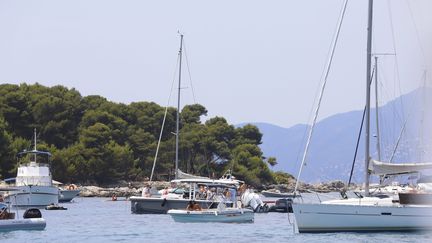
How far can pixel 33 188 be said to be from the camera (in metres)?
79.0

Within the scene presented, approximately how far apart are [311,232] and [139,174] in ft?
287

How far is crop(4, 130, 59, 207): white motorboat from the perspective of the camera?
78.2 meters

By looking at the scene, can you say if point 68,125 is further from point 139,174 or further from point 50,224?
point 50,224

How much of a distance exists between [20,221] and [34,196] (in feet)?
101

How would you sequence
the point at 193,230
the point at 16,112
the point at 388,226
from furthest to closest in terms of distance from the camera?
1. the point at 16,112
2. the point at 193,230
3. the point at 388,226

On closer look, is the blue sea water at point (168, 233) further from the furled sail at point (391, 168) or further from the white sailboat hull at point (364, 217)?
the furled sail at point (391, 168)

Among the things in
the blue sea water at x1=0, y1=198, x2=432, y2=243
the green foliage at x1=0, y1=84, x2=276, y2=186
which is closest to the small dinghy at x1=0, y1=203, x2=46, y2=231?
the blue sea water at x1=0, y1=198, x2=432, y2=243

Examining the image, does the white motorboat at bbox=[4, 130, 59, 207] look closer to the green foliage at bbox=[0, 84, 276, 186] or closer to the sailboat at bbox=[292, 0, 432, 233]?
the green foliage at bbox=[0, 84, 276, 186]

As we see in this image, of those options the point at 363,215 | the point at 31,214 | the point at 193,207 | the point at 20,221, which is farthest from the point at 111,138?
the point at 363,215

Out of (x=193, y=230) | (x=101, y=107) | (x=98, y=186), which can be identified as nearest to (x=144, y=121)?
(x=101, y=107)

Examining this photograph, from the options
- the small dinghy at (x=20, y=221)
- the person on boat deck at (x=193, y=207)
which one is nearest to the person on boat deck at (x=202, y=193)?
the person on boat deck at (x=193, y=207)

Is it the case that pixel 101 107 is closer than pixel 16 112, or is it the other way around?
pixel 16 112

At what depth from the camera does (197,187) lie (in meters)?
65.6

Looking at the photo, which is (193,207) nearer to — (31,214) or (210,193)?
(210,193)
